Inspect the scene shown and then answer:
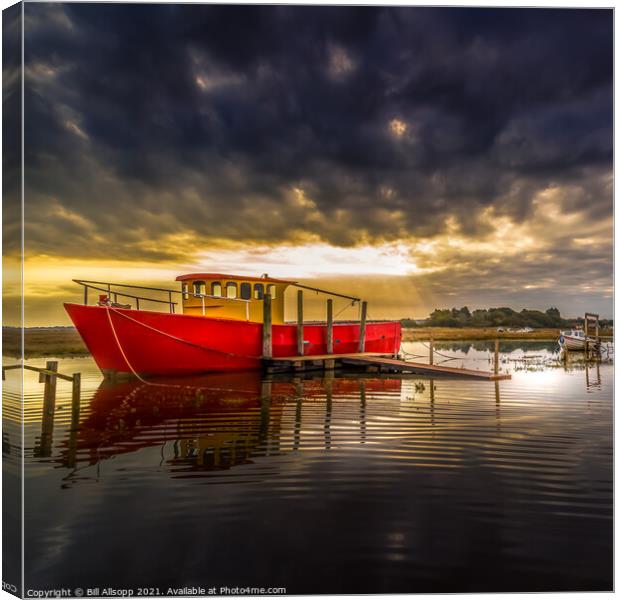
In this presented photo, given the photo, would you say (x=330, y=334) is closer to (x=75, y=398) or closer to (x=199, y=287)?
(x=199, y=287)

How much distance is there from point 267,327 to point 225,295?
1.88m

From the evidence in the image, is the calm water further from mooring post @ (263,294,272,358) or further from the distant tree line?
mooring post @ (263,294,272,358)

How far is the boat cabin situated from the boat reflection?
8.95 ft

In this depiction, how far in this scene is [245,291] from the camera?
16688 millimetres

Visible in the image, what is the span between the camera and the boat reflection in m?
6.68

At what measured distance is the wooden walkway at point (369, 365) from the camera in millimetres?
15047

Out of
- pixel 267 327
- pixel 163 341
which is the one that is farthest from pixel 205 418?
pixel 267 327

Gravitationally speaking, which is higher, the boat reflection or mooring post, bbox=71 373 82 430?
mooring post, bbox=71 373 82 430

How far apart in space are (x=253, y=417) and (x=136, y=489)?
3975 millimetres

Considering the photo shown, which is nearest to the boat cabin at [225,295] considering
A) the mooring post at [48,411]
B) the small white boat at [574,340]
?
the mooring post at [48,411]

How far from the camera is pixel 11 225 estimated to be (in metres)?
4.63

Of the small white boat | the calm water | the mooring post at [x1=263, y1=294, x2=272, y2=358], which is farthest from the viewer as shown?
the small white boat

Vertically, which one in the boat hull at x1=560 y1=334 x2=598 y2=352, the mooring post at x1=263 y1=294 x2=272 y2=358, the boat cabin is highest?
the boat cabin

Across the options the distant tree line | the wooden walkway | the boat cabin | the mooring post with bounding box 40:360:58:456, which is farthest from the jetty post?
the mooring post with bounding box 40:360:58:456
